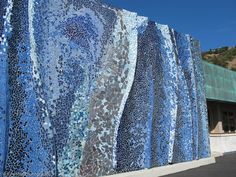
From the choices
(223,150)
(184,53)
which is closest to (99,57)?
(184,53)

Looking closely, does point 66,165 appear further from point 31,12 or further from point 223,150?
point 223,150

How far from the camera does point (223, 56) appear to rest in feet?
274

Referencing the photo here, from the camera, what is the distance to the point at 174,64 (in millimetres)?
17156

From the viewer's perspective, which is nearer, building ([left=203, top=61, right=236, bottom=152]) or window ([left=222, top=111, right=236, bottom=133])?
building ([left=203, top=61, right=236, bottom=152])

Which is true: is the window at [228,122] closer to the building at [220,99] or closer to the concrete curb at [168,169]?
the building at [220,99]

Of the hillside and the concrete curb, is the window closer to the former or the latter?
the concrete curb

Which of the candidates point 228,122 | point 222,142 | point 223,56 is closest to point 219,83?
point 222,142

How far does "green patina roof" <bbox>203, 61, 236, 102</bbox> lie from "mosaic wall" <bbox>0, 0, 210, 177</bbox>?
7.49 m

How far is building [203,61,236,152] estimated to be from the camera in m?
24.5

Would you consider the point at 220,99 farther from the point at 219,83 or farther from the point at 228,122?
the point at 228,122

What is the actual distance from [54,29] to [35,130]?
2.90 metres

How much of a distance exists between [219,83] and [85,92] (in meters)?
15.3

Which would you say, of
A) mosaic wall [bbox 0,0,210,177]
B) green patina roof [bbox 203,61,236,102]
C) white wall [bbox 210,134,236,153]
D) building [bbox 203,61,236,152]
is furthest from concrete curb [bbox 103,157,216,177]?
green patina roof [bbox 203,61,236,102]

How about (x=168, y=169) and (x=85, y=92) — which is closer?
(x=85, y=92)
